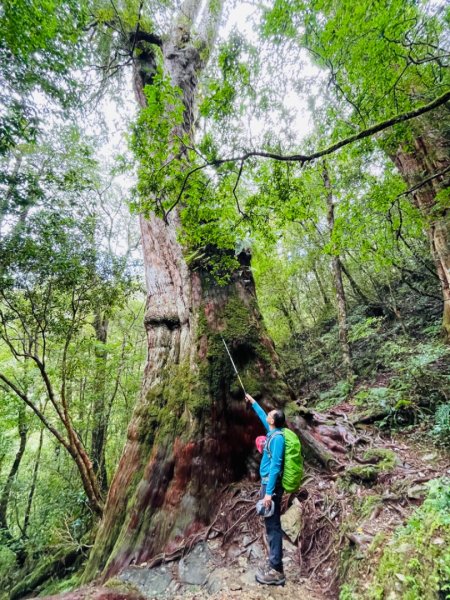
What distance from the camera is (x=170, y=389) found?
4480mm

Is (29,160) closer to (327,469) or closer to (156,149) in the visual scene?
(156,149)

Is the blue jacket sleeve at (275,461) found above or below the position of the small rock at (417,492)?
above

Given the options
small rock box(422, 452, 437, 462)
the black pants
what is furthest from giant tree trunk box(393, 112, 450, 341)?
the black pants

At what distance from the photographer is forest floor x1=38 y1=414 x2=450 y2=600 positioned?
2.62 m

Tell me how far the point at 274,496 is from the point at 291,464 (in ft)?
1.15

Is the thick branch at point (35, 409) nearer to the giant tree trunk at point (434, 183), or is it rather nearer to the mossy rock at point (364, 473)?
the mossy rock at point (364, 473)

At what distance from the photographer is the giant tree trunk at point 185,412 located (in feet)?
11.9

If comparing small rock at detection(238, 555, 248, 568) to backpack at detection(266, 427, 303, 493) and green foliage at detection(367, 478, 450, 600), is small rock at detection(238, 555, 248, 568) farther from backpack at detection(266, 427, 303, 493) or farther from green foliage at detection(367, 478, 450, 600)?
green foliage at detection(367, 478, 450, 600)

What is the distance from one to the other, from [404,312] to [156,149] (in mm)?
9396

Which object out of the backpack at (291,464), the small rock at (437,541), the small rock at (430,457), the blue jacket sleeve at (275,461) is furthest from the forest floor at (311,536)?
the blue jacket sleeve at (275,461)

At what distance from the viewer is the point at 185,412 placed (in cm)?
414

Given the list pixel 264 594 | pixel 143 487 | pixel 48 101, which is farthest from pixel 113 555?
pixel 48 101

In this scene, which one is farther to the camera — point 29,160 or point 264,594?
point 29,160

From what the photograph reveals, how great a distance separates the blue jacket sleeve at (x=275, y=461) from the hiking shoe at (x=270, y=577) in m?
0.72
